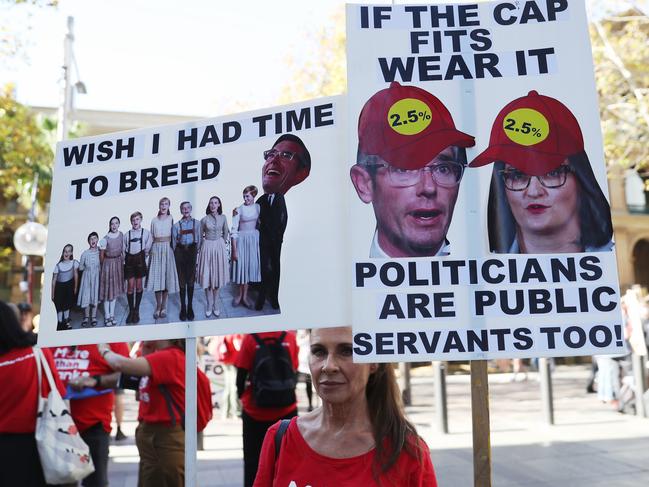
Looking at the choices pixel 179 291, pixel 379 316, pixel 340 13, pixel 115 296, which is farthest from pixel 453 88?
pixel 340 13

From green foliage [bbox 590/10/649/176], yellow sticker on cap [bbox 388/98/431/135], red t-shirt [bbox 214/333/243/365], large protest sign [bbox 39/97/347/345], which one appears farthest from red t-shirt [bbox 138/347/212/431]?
green foliage [bbox 590/10/649/176]

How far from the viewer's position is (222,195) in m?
2.70

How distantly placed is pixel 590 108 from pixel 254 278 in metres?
1.36

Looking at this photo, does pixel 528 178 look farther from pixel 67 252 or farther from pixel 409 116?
pixel 67 252

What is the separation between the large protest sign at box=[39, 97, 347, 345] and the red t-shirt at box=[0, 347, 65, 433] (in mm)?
1184

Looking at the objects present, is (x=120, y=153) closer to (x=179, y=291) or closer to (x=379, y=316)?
(x=179, y=291)

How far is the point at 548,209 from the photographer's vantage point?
2.37 metres

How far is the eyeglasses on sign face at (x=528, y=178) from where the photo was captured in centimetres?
237

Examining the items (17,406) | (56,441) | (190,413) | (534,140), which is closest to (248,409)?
(56,441)

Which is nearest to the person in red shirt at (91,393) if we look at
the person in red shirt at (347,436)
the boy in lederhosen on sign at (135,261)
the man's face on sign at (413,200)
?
the boy in lederhosen on sign at (135,261)

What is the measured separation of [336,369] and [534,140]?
1.06 m

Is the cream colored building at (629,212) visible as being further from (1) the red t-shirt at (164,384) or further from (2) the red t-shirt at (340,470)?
(2) the red t-shirt at (340,470)

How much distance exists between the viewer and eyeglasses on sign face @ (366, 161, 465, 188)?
2.40 meters

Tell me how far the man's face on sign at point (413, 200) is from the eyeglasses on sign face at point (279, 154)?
321mm
